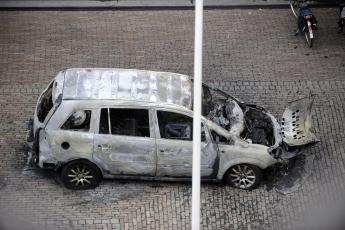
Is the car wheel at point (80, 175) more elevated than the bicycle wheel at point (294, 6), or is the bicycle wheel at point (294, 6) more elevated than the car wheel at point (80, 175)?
the bicycle wheel at point (294, 6)

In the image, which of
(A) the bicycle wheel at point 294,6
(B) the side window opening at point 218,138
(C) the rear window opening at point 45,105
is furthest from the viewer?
(A) the bicycle wheel at point 294,6

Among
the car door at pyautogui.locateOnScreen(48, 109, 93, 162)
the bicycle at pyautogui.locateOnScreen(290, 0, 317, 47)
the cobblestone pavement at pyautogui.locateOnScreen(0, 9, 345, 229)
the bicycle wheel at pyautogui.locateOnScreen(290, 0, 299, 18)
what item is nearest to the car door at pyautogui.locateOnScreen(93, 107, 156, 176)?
the car door at pyautogui.locateOnScreen(48, 109, 93, 162)

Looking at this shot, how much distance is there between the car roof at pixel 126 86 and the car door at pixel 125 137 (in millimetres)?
278

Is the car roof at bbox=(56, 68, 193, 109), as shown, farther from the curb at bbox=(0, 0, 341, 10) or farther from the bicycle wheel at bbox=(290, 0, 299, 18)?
the bicycle wheel at bbox=(290, 0, 299, 18)

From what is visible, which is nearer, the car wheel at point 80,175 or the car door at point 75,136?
the car door at point 75,136

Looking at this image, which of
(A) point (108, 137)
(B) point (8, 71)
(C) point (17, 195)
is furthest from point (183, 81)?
(B) point (8, 71)

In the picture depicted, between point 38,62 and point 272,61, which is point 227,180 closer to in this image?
point 272,61

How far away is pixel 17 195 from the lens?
11469 mm

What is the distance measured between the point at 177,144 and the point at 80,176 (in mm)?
1898

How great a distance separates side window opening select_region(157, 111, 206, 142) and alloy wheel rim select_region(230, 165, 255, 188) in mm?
894

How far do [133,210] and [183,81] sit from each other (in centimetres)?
252

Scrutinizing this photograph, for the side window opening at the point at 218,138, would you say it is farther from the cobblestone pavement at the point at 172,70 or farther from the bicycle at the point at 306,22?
the bicycle at the point at 306,22

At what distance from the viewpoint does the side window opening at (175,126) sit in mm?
10945

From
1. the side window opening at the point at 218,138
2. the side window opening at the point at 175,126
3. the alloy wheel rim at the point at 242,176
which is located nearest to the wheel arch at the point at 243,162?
the alloy wheel rim at the point at 242,176
